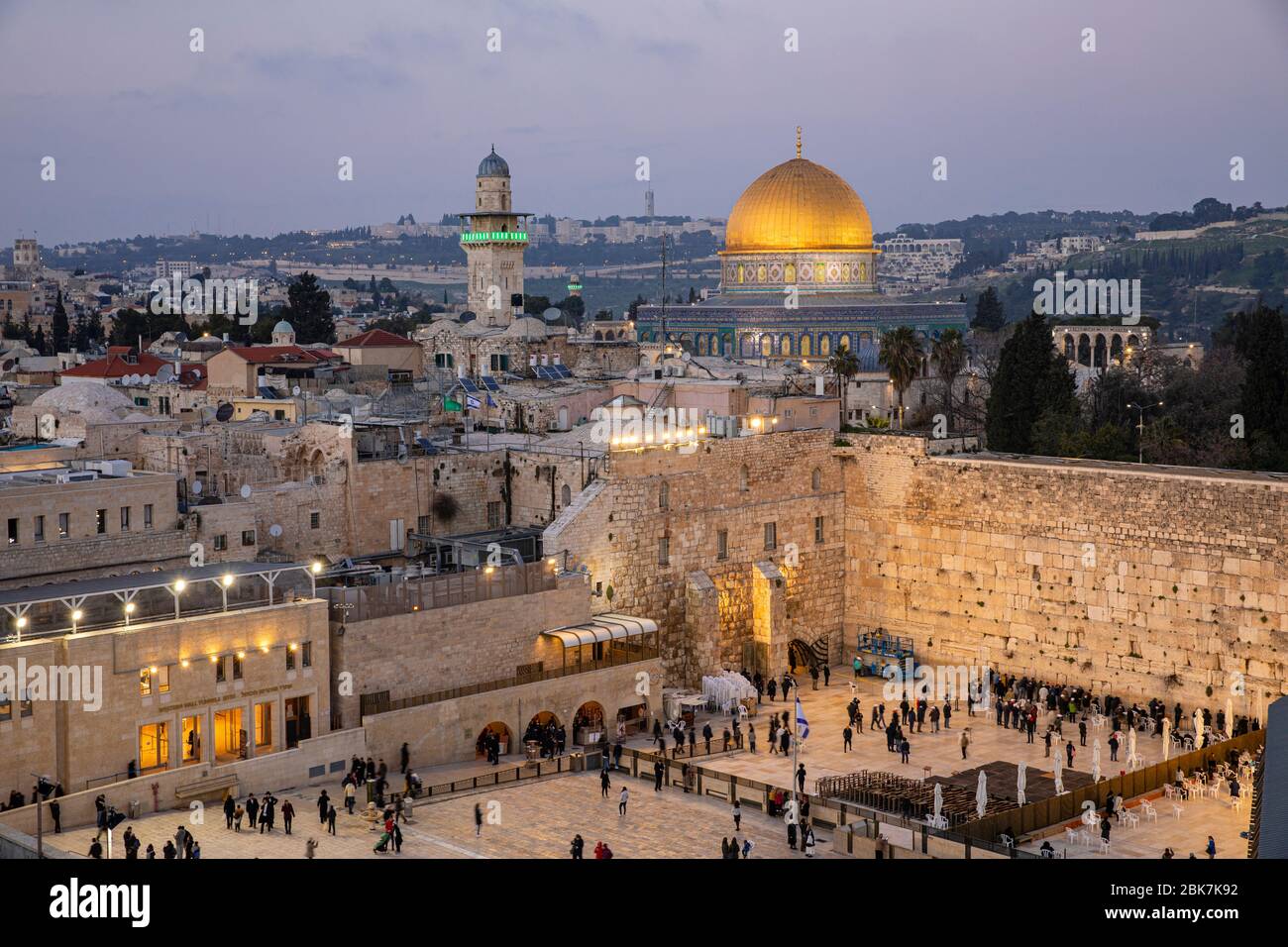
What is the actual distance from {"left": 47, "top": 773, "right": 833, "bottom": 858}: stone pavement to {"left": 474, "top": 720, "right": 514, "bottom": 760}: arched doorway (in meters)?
1.86

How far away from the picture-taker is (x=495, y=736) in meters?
29.9

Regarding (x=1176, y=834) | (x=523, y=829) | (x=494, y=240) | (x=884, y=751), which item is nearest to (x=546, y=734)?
(x=523, y=829)

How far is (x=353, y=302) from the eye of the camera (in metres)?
179

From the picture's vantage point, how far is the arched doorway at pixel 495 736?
29.6 m

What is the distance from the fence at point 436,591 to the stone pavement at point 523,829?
3.50 meters

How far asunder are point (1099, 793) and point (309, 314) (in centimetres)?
6307

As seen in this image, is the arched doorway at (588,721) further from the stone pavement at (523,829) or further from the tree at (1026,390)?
the tree at (1026,390)

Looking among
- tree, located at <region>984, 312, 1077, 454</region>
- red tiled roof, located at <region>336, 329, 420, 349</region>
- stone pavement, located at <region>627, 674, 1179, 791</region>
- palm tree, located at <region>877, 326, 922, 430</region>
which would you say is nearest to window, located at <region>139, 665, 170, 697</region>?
stone pavement, located at <region>627, 674, 1179, 791</region>

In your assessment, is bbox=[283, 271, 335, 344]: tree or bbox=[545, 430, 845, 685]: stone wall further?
bbox=[283, 271, 335, 344]: tree

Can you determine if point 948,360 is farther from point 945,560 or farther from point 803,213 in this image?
point 945,560

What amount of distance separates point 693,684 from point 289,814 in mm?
11943

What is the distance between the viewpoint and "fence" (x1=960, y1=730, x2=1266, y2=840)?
2525 cm

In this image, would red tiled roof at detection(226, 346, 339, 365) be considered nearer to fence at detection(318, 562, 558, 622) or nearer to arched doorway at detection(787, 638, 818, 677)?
arched doorway at detection(787, 638, 818, 677)

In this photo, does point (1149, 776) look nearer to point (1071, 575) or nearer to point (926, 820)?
point (926, 820)
